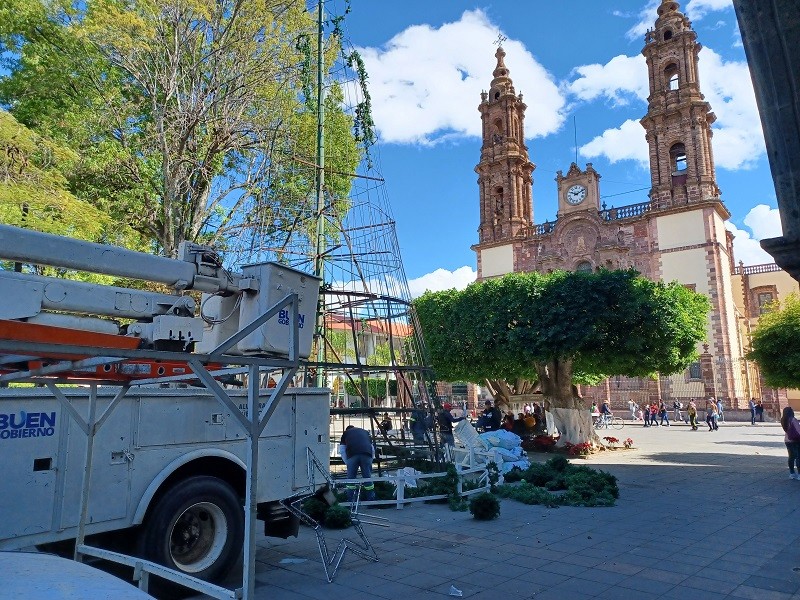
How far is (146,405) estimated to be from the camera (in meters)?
5.38

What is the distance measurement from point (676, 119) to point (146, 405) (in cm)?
4443

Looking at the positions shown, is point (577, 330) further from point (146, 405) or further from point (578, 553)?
point (146, 405)

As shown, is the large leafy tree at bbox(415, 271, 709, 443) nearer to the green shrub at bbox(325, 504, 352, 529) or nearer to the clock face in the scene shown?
the green shrub at bbox(325, 504, 352, 529)

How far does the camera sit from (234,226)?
15188 millimetres

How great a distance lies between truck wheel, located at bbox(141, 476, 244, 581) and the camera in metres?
5.25

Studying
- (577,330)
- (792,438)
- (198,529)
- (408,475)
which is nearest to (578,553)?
(408,475)

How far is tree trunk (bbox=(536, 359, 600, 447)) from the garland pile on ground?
6.75m

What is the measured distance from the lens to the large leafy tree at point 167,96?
513 inches

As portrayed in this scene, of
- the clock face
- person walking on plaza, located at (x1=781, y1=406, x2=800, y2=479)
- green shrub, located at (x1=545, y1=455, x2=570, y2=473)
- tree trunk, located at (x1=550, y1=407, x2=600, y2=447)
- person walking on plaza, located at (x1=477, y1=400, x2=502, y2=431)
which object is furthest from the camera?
the clock face

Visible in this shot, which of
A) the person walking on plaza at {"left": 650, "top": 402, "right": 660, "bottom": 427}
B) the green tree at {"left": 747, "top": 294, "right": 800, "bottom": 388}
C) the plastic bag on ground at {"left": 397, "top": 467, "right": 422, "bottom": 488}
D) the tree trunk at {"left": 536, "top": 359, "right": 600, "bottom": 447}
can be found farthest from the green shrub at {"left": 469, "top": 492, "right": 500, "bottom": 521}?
the person walking on plaza at {"left": 650, "top": 402, "right": 660, "bottom": 427}

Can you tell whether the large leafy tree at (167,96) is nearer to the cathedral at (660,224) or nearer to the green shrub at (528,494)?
the green shrub at (528,494)

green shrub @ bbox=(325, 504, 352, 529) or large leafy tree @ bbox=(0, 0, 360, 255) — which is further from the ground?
large leafy tree @ bbox=(0, 0, 360, 255)

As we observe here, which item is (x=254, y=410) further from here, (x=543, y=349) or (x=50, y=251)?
(x=543, y=349)

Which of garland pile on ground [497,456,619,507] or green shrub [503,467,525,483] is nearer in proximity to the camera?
garland pile on ground [497,456,619,507]
